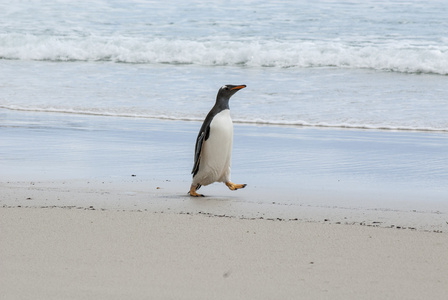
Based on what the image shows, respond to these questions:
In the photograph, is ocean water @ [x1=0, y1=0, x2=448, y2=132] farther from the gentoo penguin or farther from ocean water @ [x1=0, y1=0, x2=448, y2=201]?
the gentoo penguin

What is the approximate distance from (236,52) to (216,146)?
11634 millimetres

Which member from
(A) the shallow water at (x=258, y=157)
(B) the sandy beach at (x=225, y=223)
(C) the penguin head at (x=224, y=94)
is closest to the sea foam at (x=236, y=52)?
Answer: (A) the shallow water at (x=258, y=157)

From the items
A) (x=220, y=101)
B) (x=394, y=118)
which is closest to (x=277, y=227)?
(x=220, y=101)

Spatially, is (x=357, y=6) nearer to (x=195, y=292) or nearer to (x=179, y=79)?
(x=179, y=79)

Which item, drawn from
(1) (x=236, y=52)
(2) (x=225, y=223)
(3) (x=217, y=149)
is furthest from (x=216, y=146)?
(1) (x=236, y=52)

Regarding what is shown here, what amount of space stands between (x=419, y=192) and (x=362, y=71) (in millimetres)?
9298

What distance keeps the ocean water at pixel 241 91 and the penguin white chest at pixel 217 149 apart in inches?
14.4

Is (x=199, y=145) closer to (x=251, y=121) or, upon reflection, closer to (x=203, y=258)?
(x=203, y=258)

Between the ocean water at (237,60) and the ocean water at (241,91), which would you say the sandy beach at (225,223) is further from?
the ocean water at (237,60)

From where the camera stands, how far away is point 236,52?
16.4 metres

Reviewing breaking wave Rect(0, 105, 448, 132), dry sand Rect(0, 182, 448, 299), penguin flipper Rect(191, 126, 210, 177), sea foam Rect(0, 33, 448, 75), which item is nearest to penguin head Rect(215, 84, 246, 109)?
penguin flipper Rect(191, 126, 210, 177)

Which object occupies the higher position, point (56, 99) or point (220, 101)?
point (220, 101)

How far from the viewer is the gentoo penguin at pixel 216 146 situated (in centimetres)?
491

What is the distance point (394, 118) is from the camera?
9180 mm
